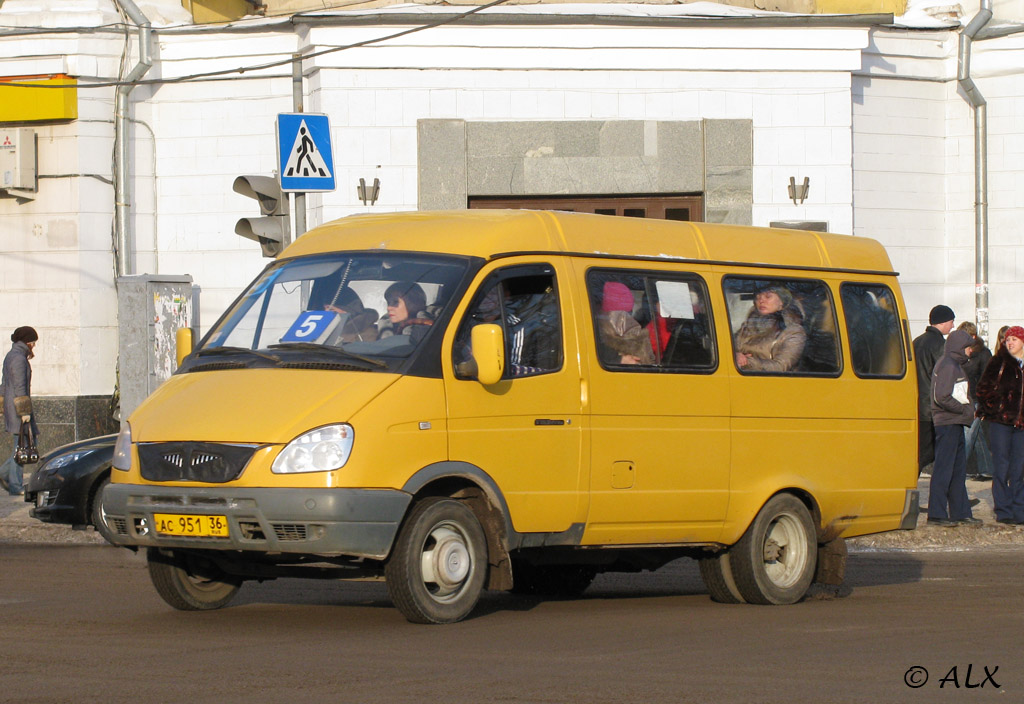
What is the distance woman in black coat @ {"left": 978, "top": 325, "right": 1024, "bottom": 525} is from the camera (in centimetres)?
1487

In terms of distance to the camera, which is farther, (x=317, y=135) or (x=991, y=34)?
(x=991, y=34)

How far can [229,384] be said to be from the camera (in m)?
8.40

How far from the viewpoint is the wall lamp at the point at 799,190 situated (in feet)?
66.0

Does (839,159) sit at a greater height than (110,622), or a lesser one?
greater

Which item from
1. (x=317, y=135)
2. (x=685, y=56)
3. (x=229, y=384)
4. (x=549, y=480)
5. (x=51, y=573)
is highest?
(x=685, y=56)

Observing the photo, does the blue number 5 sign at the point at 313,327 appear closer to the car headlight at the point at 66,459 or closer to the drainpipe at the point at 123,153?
the car headlight at the point at 66,459

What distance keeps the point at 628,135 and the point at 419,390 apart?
1229 centimetres

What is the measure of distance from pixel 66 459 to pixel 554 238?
5.55 m

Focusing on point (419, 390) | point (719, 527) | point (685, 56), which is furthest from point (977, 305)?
point (419, 390)

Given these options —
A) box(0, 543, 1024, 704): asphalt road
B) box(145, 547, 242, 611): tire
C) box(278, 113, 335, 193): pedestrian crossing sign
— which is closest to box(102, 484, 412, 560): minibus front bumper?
box(0, 543, 1024, 704): asphalt road

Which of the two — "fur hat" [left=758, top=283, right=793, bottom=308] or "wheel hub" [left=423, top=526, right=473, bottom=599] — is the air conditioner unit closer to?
"fur hat" [left=758, top=283, right=793, bottom=308]

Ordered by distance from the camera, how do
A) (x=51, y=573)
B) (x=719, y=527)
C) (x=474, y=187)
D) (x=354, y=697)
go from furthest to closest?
1. (x=474, y=187)
2. (x=51, y=573)
3. (x=719, y=527)
4. (x=354, y=697)

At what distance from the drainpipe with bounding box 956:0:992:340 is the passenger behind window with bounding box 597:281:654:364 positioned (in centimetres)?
1286

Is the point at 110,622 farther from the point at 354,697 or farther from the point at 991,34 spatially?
the point at 991,34
